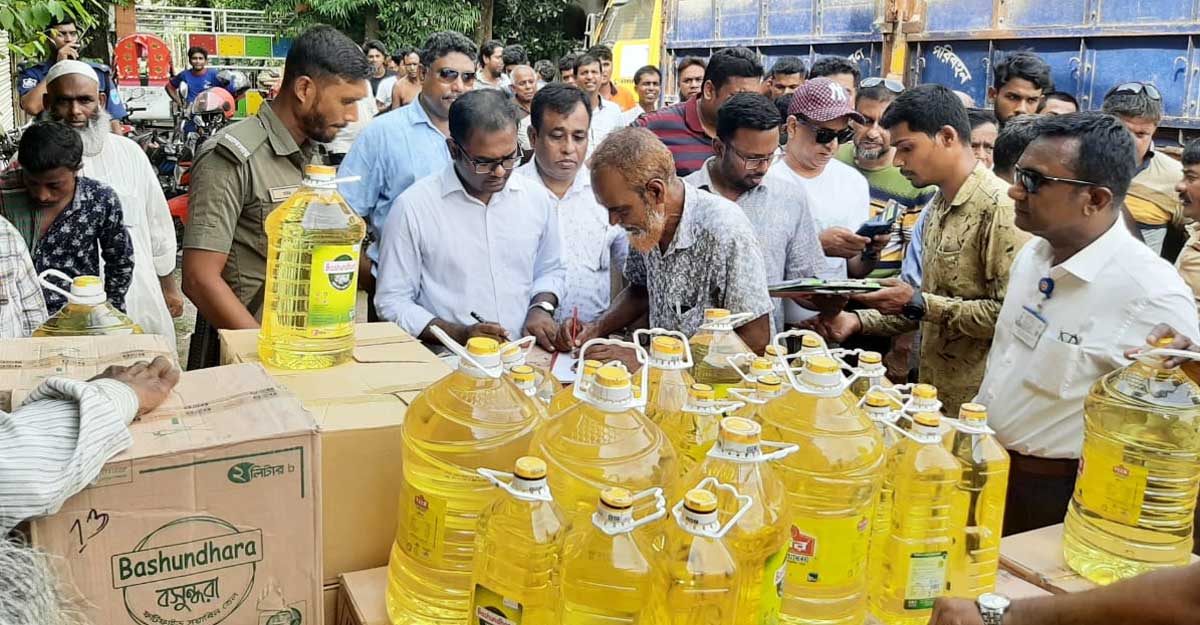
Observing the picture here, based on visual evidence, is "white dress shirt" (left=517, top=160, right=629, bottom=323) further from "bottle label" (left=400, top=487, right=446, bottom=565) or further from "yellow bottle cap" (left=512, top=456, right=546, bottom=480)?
"yellow bottle cap" (left=512, top=456, right=546, bottom=480)

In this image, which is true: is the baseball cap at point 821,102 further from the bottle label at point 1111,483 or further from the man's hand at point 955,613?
the man's hand at point 955,613

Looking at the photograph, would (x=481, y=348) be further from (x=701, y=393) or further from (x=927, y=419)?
(x=927, y=419)

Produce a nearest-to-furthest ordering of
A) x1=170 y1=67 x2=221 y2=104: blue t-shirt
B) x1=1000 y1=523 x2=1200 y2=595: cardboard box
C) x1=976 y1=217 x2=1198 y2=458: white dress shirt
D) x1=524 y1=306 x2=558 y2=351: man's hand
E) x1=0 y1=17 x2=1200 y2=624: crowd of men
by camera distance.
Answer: x1=1000 y1=523 x2=1200 y2=595: cardboard box
x1=976 y1=217 x2=1198 y2=458: white dress shirt
x1=0 y1=17 x2=1200 y2=624: crowd of men
x1=524 y1=306 x2=558 y2=351: man's hand
x1=170 y1=67 x2=221 y2=104: blue t-shirt

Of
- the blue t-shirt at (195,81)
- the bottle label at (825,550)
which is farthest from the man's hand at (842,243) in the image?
the blue t-shirt at (195,81)

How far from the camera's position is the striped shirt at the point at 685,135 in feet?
15.3

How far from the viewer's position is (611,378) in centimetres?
136

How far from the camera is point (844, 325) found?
3.41 meters

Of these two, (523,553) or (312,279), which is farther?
(312,279)

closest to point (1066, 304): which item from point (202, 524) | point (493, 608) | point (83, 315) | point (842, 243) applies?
point (842, 243)

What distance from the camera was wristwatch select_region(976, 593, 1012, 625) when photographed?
151 centimetres

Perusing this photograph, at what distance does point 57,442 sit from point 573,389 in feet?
2.54

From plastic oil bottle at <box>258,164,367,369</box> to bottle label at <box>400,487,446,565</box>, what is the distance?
0.56 meters

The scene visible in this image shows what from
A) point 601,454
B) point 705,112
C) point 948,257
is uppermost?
point 705,112

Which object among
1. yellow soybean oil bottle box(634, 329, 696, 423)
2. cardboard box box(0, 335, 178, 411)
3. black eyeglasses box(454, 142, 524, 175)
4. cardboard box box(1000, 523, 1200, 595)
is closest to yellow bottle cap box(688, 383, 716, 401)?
yellow soybean oil bottle box(634, 329, 696, 423)
